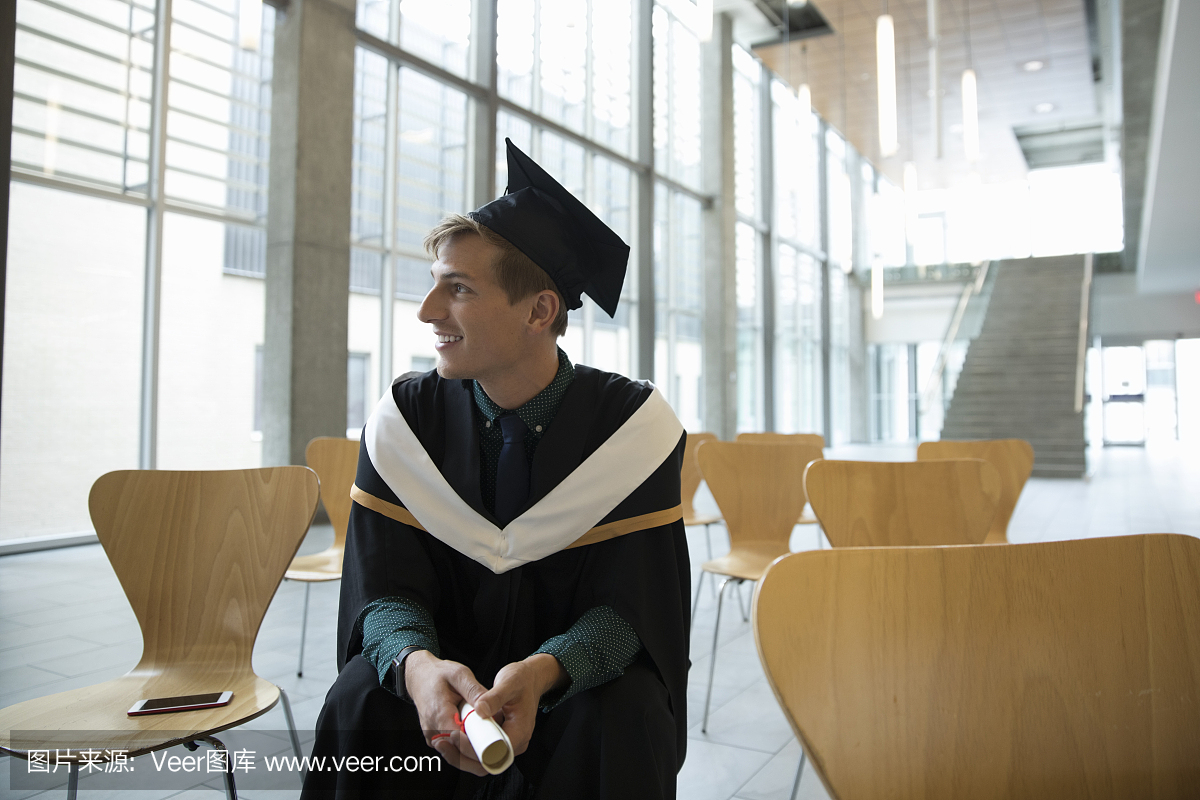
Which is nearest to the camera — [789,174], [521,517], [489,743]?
[489,743]

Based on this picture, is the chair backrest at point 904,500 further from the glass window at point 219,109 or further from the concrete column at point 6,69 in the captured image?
the glass window at point 219,109

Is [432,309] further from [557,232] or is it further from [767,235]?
[767,235]

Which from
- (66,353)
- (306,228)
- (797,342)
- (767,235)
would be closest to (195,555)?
(306,228)

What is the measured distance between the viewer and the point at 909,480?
239cm

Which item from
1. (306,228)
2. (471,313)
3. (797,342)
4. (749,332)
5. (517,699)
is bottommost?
(517,699)

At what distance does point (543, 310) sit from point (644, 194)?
30.7ft

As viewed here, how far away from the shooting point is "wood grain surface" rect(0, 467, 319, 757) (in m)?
1.85

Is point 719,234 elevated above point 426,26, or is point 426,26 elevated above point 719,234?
point 426,26

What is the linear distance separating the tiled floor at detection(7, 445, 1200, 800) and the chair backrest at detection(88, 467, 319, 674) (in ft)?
1.54

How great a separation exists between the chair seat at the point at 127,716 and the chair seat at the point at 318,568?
2.86 ft

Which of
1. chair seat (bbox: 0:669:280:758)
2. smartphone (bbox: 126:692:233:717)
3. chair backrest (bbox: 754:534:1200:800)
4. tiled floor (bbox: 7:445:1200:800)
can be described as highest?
chair backrest (bbox: 754:534:1200:800)

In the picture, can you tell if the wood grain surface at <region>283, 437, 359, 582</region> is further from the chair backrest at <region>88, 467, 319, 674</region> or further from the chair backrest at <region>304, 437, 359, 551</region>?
the chair backrest at <region>88, 467, 319, 674</region>

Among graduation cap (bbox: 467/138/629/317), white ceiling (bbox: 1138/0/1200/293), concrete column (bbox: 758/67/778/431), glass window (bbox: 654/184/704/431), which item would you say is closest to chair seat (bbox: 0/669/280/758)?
graduation cap (bbox: 467/138/629/317)

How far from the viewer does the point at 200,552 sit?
189 centimetres
